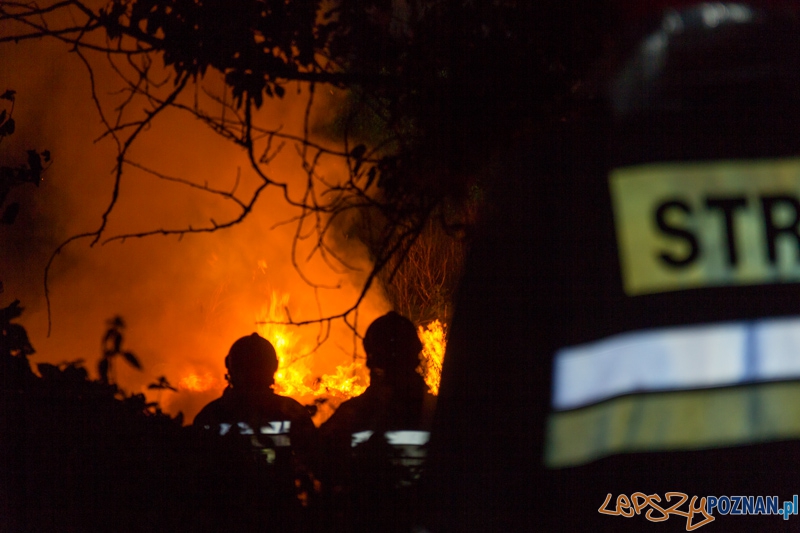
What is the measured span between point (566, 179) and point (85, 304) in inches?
172

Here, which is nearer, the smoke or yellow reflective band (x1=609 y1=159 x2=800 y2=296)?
yellow reflective band (x1=609 y1=159 x2=800 y2=296)

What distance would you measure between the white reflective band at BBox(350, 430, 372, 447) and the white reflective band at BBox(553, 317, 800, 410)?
4.13ft

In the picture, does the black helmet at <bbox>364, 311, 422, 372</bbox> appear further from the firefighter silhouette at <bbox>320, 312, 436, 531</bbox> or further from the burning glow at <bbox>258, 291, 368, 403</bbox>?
the firefighter silhouette at <bbox>320, 312, 436, 531</bbox>

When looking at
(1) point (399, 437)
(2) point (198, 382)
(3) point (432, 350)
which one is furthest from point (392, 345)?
(2) point (198, 382)

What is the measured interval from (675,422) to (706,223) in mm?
309

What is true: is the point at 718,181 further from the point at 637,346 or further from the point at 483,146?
the point at 483,146

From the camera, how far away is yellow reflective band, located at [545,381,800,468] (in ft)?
3.38

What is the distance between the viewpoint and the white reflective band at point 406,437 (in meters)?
2.18

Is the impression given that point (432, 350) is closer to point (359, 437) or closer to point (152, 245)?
point (152, 245)

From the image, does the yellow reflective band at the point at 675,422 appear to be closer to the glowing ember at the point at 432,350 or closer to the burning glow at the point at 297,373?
the burning glow at the point at 297,373

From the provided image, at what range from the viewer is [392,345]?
3.25 m

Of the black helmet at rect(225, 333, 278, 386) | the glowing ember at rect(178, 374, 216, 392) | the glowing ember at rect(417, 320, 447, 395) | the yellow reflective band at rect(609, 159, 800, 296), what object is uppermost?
the glowing ember at rect(417, 320, 447, 395)

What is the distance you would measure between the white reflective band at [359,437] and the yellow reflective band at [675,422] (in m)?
1.22

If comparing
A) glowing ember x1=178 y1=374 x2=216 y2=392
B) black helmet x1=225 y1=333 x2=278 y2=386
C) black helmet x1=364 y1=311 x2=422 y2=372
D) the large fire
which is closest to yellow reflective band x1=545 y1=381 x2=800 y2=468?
black helmet x1=364 y1=311 x2=422 y2=372
